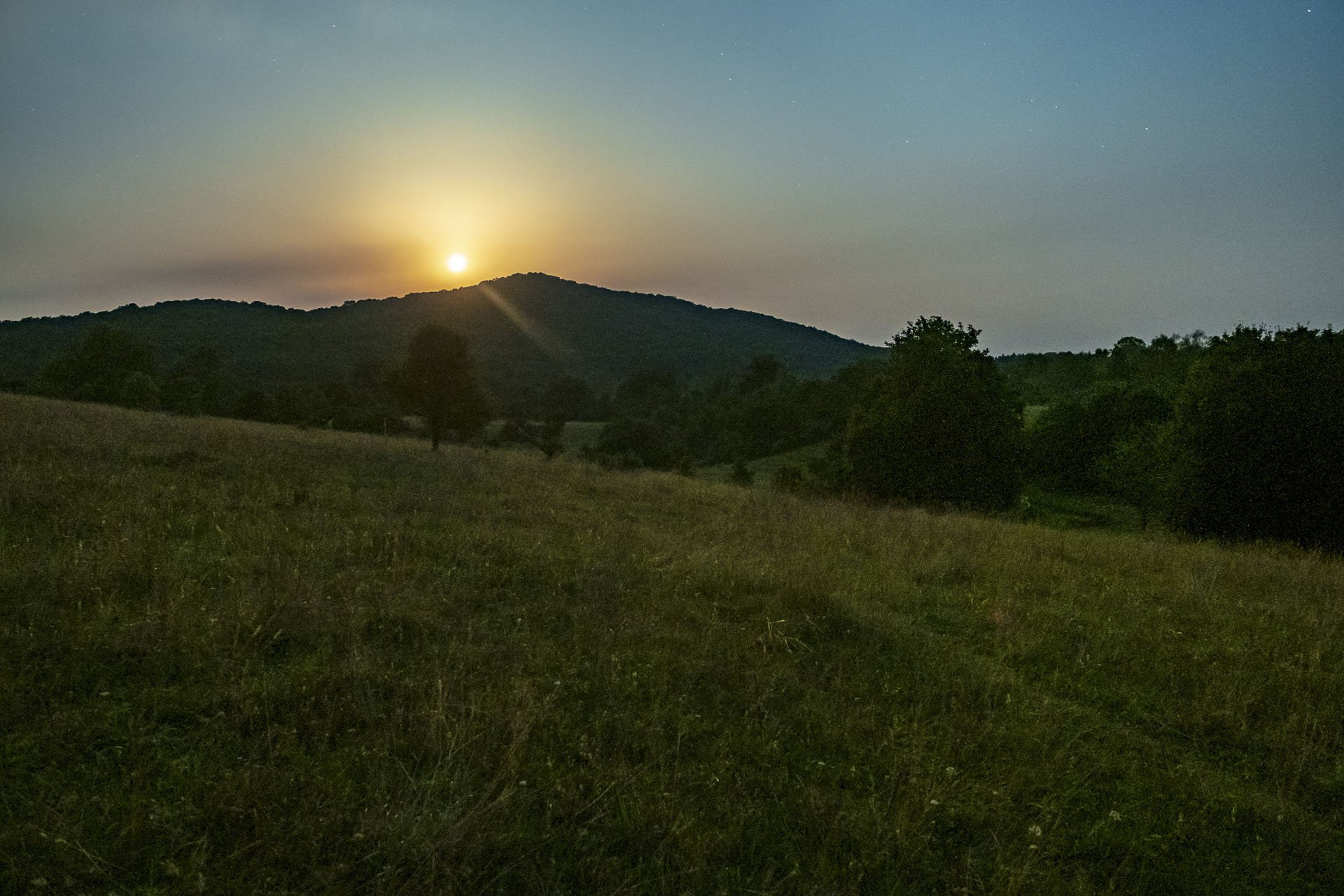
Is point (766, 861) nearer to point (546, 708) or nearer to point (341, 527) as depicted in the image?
point (546, 708)

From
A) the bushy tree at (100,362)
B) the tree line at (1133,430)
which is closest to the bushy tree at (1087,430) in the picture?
the tree line at (1133,430)

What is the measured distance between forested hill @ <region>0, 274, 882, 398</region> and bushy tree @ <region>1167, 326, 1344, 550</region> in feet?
209

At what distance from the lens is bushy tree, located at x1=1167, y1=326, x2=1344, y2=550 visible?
1958 cm

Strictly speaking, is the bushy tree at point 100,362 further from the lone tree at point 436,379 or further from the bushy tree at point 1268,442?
the bushy tree at point 1268,442

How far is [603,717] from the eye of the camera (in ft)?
14.4

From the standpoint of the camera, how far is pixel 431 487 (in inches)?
485

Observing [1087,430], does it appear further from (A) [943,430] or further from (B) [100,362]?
(B) [100,362]

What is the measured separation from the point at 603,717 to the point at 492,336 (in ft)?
487

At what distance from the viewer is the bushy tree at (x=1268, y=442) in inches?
771

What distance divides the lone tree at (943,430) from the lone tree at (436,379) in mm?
15878

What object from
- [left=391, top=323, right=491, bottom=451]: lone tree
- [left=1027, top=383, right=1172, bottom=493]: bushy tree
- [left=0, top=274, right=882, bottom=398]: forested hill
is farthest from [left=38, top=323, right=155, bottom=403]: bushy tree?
[left=1027, top=383, right=1172, bottom=493]: bushy tree

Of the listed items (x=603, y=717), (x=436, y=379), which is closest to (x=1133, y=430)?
(x=436, y=379)

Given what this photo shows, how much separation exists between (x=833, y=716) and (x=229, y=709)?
392 centimetres

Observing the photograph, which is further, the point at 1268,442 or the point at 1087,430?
the point at 1087,430
